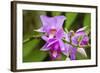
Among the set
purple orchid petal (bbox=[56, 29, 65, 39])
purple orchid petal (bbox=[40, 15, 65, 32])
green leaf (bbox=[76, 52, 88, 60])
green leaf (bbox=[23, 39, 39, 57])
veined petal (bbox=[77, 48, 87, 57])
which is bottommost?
green leaf (bbox=[76, 52, 88, 60])

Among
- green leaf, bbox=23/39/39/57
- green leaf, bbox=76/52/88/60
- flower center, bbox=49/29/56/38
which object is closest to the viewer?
green leaf, bbox=23/39/39/57

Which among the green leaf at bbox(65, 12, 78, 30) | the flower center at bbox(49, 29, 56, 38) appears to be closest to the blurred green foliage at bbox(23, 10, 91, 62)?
the green leaf at bbox(65, 12, 78, 30)

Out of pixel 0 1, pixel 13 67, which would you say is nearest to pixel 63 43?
pixel 13 67

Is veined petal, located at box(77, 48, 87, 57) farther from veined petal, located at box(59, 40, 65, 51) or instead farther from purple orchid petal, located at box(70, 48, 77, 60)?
veined petal, located at box(59, 40, 65, 51)

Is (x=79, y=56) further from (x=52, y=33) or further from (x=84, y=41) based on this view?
(x=52, y=33)

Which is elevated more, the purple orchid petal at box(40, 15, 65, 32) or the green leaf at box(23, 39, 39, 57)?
the purple orchid petal at box(40, 15, 65, 32)

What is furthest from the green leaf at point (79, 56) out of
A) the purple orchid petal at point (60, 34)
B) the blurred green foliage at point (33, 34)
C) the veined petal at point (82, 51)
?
the purple orchid petal at point (60, 34)
